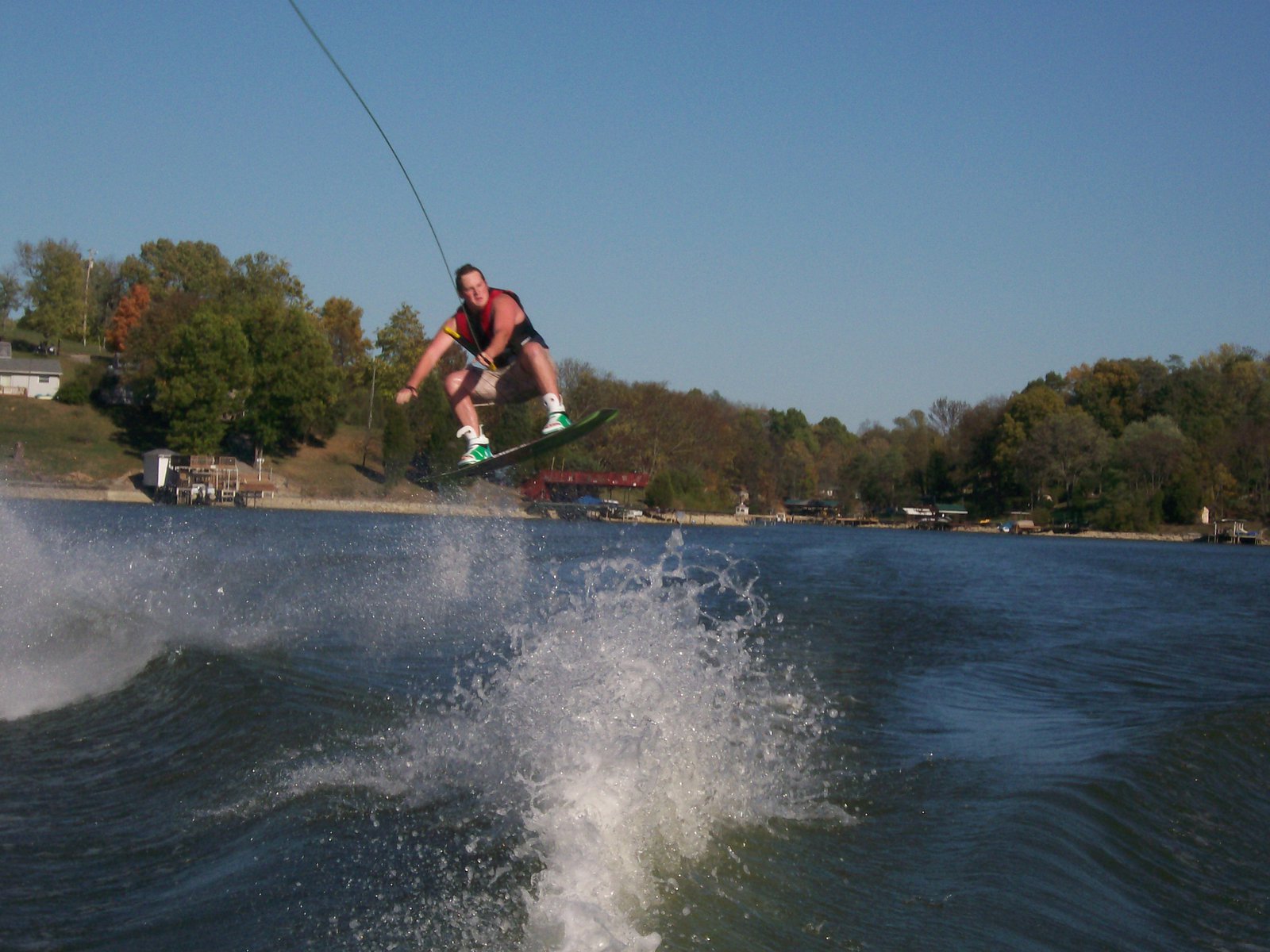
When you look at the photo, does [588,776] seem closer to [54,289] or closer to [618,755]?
[618,755]

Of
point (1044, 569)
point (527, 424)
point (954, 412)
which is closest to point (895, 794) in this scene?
point (527, 424)

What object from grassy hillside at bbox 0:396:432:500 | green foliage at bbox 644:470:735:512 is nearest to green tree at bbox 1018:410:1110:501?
green foliage at bbox 644:470:735:512

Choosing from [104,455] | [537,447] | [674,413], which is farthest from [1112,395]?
[537,447]

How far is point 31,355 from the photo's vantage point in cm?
8494

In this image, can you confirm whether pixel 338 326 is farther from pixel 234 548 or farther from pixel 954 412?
pixel 234 548

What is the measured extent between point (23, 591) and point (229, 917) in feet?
24.0

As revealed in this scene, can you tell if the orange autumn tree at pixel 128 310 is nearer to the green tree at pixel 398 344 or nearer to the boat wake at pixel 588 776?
the green tree at pixel 398 344

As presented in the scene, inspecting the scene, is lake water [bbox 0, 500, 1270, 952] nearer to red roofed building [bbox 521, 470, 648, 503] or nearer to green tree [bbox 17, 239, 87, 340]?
red roofed building [bbox 521, 470, 648, 503]

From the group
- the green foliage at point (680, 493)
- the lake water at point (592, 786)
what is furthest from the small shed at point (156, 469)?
the lake water at point (592, 786)

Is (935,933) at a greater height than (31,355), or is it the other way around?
(31,355)

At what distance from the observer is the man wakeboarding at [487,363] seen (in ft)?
25.1

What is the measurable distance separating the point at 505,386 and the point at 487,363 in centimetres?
33

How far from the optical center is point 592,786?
5.30 m

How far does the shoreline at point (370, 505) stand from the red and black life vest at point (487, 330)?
141 ft
